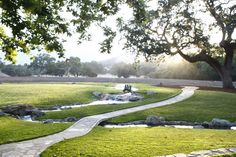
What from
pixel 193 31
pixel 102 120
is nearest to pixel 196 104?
pixel 102 120

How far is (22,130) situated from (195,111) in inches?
616

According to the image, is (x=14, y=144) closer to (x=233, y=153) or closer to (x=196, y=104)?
(x=233, y=153)

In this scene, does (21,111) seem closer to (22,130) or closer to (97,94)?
(22,130)

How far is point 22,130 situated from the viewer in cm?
1864

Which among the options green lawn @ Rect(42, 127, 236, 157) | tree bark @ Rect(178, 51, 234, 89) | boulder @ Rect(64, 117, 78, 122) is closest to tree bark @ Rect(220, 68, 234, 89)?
tree bark @ Rect(178, 51, 234, 89)

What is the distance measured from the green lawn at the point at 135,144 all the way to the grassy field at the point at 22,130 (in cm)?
228

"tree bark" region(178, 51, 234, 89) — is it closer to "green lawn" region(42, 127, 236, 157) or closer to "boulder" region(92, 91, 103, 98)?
"boulder" region(92, 91, 103, 98)

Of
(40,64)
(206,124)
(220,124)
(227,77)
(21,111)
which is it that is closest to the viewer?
(220,124)

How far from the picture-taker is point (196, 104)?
33250 millimetres

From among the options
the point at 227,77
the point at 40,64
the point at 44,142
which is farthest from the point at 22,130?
the point at 40,64

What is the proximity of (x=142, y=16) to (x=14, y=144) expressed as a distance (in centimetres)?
817

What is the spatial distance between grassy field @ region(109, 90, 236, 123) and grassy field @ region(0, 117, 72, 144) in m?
5.94

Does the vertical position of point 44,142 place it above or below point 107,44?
below

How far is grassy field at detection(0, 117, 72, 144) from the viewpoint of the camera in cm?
1670
